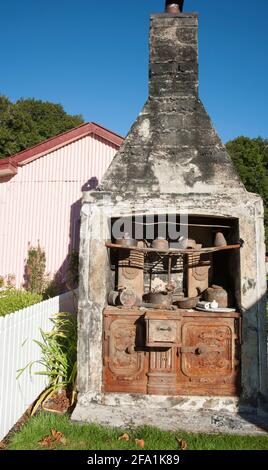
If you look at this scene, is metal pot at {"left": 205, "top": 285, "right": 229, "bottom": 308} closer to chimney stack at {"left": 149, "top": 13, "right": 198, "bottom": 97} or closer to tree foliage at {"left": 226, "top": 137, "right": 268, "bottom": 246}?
chimney stack at {"left": 149, "top": 13, "right": 198, "bottom": 97}

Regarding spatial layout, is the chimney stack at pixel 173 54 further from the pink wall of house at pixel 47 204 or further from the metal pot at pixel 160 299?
the pink wall of house at pixel 47 204

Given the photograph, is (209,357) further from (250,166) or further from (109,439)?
(250,166)

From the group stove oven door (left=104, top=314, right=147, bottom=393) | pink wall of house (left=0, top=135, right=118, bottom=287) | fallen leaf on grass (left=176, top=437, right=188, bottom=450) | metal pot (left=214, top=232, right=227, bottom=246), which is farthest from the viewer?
pink wall of house (left=0, top=135, right=118, bottom=287)

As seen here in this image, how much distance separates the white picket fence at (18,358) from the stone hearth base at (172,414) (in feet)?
2.27

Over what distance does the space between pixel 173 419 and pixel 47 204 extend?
26.0 ft

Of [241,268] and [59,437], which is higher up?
[241,268]

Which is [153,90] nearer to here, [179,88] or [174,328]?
[179,88]

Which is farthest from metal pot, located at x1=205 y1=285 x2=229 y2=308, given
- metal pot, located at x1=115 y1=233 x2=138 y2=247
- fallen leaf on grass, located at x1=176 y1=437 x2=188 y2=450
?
fallen leaf on grass, located at x1=176 y1=437 x2=188 y2=450

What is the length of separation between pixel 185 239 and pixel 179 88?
2.40 m

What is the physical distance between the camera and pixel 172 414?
3965 mm

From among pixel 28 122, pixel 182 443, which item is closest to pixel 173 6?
pixel 182 443

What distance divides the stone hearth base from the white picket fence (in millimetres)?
693

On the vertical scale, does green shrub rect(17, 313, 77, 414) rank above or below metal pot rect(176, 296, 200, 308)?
below

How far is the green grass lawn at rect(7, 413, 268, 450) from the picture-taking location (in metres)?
3.26
